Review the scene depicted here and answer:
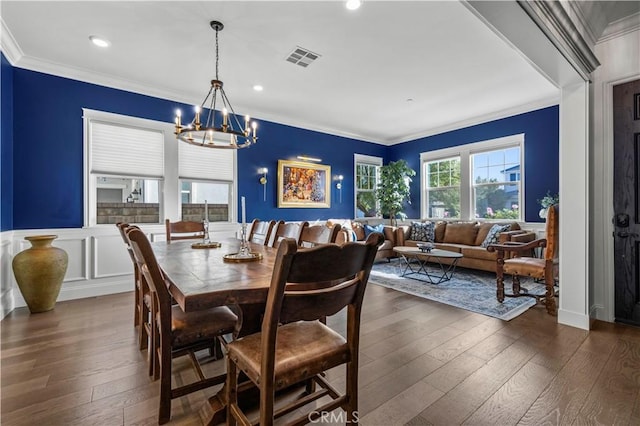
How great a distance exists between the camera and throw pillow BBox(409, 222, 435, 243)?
18.9 feet

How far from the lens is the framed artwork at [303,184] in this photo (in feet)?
17.7

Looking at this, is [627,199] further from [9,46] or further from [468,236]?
[9,46]

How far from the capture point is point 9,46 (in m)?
2.98

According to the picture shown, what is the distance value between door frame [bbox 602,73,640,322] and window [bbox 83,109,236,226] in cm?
465

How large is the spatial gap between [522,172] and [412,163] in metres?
2.25

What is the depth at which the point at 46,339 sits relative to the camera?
241cm

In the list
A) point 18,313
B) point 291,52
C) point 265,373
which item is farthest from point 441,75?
point 18,313

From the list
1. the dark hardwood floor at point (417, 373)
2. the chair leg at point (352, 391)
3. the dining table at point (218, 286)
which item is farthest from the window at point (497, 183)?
the chair leg at point (352, 391)

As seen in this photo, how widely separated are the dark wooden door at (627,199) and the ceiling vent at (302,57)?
295 cm

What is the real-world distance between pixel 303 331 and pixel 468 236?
4852 mm

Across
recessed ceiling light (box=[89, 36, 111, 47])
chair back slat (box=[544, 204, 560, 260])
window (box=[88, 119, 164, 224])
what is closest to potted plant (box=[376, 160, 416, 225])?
chair back slat (box=[544, 204, 560, 260])

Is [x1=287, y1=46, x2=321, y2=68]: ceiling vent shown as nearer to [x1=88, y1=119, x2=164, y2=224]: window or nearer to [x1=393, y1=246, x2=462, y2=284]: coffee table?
[x1=88, y1=119, x2=164, y2=224]: window

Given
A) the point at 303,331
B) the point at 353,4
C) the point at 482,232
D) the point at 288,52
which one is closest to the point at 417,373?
the point at 303,331

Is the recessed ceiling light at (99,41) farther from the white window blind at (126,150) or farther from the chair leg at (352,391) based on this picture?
the chair leg at (352,391)
